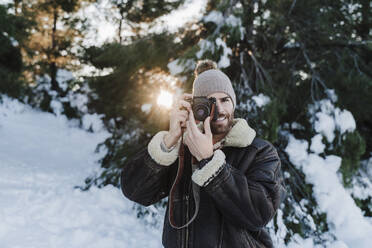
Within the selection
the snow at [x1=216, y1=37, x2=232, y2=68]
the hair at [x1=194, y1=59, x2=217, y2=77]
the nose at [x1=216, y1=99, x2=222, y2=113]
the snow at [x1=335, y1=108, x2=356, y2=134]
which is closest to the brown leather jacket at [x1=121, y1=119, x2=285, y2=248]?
the nose at [x1=216, y1=99, x2=222, y2=113]

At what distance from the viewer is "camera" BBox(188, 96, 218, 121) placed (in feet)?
3.83

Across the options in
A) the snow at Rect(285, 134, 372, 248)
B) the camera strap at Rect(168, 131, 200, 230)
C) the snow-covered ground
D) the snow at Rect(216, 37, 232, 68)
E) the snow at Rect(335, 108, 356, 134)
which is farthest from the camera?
the snow at Rect(335, 108, 356, 134)

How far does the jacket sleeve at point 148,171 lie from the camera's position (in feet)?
3.82

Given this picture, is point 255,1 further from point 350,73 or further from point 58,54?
point 58,54

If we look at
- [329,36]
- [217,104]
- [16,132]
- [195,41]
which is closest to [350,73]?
[329,36]

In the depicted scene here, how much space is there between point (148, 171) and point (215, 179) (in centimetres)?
35

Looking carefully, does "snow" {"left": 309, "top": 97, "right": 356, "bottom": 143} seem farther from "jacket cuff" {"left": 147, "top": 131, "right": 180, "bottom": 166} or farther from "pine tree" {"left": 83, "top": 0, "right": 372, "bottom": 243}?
"jacket cuff" {"left": 147, "top": 131, "right": 180, "bottom": 166}

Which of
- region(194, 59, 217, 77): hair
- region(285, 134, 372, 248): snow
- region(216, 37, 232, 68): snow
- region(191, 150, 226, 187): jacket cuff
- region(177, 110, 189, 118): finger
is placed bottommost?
region(285, 134, 372, 248): snow

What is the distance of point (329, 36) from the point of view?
4.00 metres

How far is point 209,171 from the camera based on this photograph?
3.27 ft

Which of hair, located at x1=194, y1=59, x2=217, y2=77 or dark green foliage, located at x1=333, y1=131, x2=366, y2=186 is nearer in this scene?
hair, located at x1=194, y1=59, x2=217, y2=77

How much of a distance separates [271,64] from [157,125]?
2.34 metres

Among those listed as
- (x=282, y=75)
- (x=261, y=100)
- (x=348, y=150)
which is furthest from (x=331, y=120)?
(x=282, y=75)

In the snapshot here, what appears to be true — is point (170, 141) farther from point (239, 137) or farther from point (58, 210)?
point (58, 210)
